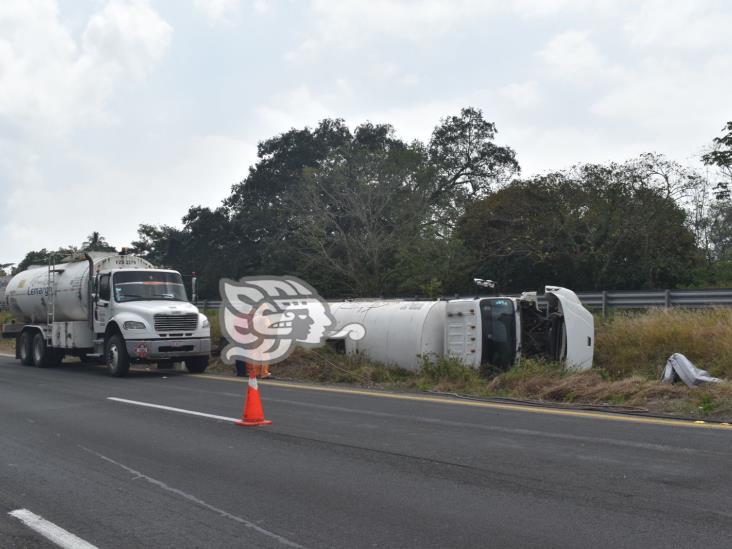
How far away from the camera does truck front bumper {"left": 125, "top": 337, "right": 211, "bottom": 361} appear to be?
722 inches

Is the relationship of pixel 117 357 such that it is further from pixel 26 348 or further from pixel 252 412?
pixel 252 412

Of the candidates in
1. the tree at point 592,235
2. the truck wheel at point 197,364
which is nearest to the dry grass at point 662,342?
the truck wheel at point 197,364

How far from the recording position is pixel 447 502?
627 centimetres

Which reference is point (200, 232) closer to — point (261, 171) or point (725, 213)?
point (261, 171)

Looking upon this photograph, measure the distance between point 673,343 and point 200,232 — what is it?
A: 5083 centimetres

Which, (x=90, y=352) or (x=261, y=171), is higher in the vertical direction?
(x=261, y=171)

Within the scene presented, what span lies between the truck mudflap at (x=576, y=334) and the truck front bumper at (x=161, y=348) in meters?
8.69

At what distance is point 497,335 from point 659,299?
20.4 ft

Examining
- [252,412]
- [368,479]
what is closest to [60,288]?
[252,412]

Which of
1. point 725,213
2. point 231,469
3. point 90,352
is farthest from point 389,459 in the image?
point 725,213

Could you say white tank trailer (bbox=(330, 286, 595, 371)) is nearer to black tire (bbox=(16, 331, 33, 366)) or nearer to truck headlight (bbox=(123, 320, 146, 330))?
truck headlight (bbox=(123, 320, 146, 330))

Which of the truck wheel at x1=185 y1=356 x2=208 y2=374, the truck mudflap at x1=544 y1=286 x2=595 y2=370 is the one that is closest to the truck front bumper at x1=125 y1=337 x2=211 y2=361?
the truck wheel at x1=185 y1=356 x2=208 y2=374

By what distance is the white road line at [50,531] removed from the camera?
5423mm

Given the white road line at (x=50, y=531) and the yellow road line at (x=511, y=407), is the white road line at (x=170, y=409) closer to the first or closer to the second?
the yellow road line at (x=511, y=407)
